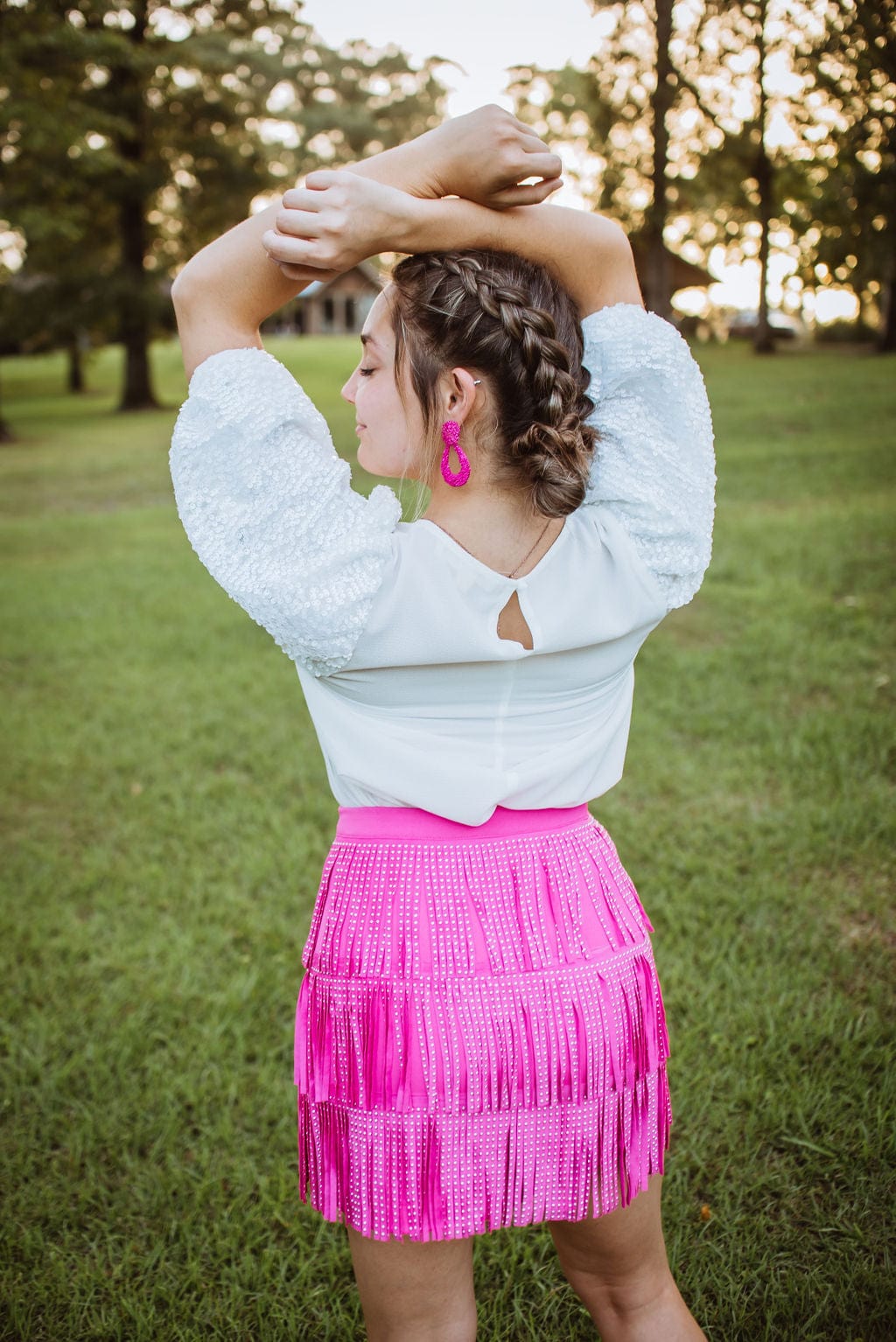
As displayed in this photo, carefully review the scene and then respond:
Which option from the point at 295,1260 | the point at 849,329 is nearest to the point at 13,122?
the point at 295,1260

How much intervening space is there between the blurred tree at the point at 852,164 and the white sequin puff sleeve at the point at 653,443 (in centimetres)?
223

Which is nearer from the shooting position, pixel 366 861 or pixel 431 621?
pixel 431 621

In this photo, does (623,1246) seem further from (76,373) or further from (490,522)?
(76,373)

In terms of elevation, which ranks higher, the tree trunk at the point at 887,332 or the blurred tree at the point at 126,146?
the blurred tree at the point at 126,146

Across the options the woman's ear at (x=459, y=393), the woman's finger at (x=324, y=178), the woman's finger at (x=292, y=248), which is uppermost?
the woman's finger at (x=324, y=178)

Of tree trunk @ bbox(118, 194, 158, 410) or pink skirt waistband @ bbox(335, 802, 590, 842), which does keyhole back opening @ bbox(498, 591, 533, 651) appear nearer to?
pink skirt waistband @ bbox(335, 802, 590, 842)

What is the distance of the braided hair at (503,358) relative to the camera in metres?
1.29

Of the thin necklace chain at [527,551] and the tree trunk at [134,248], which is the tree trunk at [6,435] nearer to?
the tree trunk at [134,248]

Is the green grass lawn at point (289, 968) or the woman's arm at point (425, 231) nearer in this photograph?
the woman's arm at point (425, 231)

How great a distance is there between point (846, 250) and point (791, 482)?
592cm

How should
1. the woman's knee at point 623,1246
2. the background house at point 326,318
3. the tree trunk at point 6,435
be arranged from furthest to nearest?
the background house at point 326,318 < the tree trunk at point 6,435 < the woman's knee at point 623,1246

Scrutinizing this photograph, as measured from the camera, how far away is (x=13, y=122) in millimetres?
14062

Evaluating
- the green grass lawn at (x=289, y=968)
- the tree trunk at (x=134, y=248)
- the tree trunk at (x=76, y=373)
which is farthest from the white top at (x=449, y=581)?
the tree trunk at (x=76, y=373)

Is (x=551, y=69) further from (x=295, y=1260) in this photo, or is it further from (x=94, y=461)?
(x=94, y=461)
